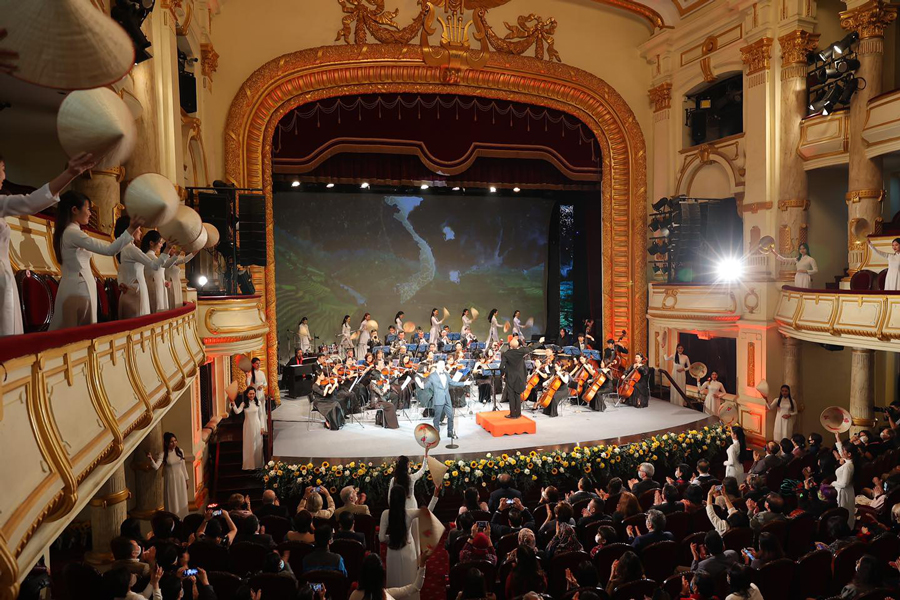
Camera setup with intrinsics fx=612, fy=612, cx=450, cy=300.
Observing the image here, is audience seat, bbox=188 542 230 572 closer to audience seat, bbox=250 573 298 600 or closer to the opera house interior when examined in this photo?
the opera house interior

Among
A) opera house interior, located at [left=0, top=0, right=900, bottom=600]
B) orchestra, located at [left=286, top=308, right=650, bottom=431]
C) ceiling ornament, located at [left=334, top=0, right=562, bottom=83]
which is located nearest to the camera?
opera house interior, located at [left=0, top=0, right=900, bottom=600]

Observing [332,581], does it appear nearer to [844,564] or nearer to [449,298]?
[844,564]

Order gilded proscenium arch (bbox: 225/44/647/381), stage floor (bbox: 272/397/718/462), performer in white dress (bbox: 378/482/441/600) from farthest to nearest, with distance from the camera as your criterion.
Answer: gilded proscenium arch (bbox: 225/44/647/381) < stage floor (bbox: 272/397/718/462) < performer in white dress (bbox: 378/482/441/600)

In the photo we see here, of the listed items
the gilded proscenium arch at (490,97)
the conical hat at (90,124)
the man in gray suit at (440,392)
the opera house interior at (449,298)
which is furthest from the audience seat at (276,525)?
the gilded proscenium arch at (490,97)

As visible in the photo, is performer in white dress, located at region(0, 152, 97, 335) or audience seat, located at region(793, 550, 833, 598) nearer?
performer in white dress, located at region(0, 152, 97, 335)

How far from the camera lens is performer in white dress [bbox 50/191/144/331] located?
344cm

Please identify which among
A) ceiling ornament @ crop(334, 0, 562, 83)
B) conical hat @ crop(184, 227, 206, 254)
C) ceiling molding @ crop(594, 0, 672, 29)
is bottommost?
conical hat @ crop(184, 227, 206, 254)

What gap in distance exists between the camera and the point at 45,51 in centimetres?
201

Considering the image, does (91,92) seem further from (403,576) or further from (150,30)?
(150,30)

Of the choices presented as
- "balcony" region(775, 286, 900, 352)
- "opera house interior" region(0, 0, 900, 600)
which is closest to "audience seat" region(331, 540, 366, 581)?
"opera house interior" region(0, 0, 900, 600)

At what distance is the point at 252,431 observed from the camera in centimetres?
910

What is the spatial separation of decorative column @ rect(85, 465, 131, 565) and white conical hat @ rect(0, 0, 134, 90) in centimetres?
558

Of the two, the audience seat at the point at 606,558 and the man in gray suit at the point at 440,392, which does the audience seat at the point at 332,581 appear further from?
the man in gray suit at the point at 440,392

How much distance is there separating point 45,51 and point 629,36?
16.3 meters
